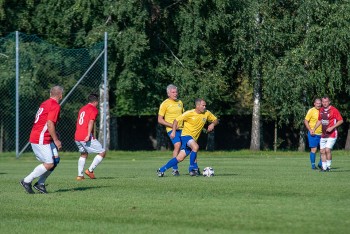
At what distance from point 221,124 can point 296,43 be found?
501 inches

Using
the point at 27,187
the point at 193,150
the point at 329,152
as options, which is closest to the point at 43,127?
the point at 27,187

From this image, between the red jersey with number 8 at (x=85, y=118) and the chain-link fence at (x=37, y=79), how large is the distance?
15.7 meters

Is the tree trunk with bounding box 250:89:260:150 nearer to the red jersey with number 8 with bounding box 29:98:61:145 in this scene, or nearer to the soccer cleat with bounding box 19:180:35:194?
the soccer cleat with bounding box 19:180:35:194

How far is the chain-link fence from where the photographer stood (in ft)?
131

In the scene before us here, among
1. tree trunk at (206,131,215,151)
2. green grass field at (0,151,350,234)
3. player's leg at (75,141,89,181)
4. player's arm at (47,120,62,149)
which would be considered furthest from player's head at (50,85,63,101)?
tree trunk at (206,131,215,151)

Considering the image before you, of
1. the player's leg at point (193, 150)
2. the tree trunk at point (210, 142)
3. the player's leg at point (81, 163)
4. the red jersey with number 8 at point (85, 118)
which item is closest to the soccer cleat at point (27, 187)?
the player's leg at point (81, 163)

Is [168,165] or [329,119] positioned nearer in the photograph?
[168,165]

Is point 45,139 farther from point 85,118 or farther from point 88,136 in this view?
point 85,118

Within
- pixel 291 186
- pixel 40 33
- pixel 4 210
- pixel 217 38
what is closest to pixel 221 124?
pixel 217 38

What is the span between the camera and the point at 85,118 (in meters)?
23.6

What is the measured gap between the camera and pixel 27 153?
3938 cm

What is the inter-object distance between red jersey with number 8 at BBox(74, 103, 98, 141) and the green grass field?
5.82 feet

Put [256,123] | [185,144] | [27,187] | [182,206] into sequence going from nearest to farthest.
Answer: [182,206] < [27,187] < [185,144] < [256,123]

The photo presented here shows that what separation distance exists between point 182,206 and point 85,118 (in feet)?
28.7
